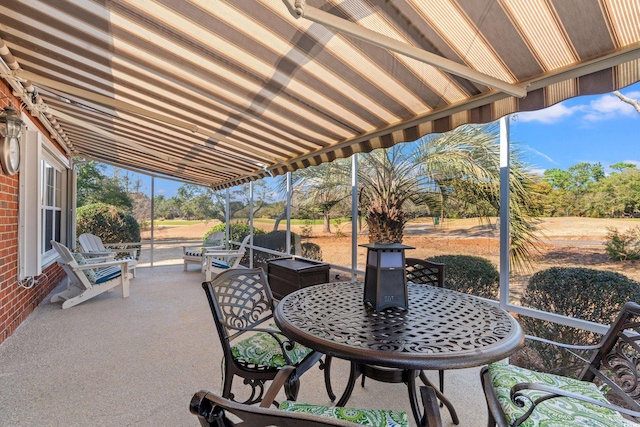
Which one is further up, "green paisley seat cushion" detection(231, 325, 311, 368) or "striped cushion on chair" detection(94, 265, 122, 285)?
"green paisley seat cushion" detection(231, 325, 311, 368)

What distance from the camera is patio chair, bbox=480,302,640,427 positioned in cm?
154

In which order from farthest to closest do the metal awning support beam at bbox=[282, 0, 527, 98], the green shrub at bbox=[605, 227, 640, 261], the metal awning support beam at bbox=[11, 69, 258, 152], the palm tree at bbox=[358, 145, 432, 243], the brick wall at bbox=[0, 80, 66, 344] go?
the palm tree at bbox=[358, 145, 432, 243] < the brick wall at bbox=[0, 80, 66, 344] < the metal awning support beam at bbox=[11, 69, 258, 152] < the green shrub at bbox=[605, 227, 640, 261] < the metal awning support beam at bbox=[282, 0, 527, 98]

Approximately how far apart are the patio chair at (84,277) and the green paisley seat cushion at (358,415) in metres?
5.37

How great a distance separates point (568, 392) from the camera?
5.26 feet

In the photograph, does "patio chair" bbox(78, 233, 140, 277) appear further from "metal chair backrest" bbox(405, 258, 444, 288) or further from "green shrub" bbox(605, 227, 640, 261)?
"green shrub" bbox(605, 227, 640, 261)

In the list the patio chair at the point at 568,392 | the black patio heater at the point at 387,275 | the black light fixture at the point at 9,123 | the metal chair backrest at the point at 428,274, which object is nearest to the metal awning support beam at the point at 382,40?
the black patio heater at the point at 387,275

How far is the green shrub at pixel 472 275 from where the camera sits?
145 inches

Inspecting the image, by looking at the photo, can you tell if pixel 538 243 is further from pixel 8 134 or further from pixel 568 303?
pixel 8 134

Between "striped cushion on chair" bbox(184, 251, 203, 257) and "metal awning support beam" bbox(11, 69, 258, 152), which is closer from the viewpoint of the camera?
"metal awning support beam" bbox(11, 69, 258, 152)

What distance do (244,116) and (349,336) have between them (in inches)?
117

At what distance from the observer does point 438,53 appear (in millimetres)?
2107

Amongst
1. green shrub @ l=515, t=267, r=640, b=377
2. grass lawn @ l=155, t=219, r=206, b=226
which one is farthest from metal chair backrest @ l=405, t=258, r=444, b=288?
grass lawn @ l=155, t=219, r=206, b=226

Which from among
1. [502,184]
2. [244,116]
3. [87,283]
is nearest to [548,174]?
[502,184]

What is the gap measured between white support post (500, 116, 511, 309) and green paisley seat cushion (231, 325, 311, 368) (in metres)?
2.15
